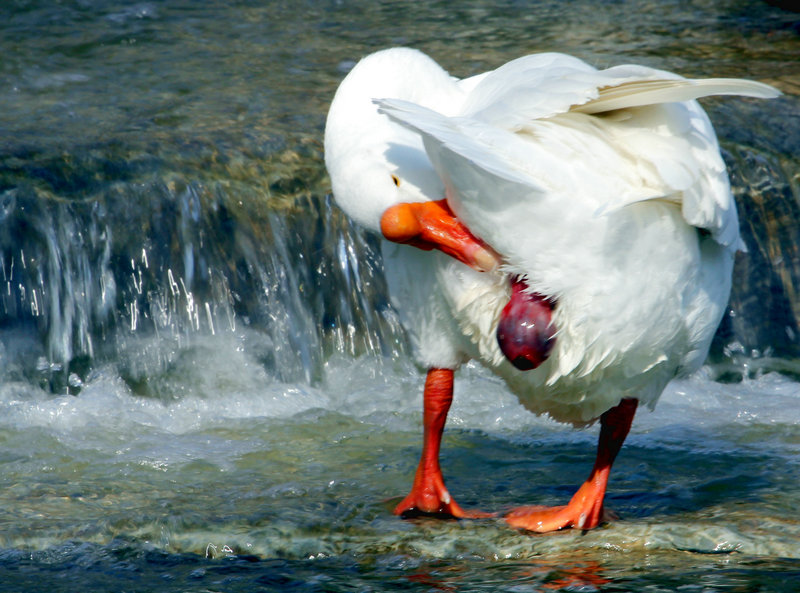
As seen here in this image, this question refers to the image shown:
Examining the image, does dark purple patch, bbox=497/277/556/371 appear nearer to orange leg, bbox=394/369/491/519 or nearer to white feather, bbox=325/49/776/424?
white feather, bbox=325/49/776/424

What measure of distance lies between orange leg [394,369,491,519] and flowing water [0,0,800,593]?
0.15 meters

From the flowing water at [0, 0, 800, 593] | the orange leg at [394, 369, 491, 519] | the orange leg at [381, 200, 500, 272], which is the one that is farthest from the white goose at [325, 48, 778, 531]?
the flowing water at [0, 0, 800, 593]

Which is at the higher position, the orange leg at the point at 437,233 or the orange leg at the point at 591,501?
the orange leg at the point at 437,233

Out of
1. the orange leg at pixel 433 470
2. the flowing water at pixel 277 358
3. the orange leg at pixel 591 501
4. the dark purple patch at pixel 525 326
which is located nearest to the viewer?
the dark purple patch at pixel 525 326

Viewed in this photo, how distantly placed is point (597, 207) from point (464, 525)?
1452 millimetres

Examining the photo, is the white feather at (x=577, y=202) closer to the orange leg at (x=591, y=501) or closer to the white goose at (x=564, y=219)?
the white goose at (x=564, y=219)

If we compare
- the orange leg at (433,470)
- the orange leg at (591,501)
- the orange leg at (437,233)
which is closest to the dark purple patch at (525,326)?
the orange leg at (437,233)

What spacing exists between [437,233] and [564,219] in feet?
1.59

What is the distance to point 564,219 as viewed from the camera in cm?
351

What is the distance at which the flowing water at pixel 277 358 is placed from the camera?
396cm

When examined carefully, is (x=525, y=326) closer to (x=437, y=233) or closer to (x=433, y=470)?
(x=437, y=233)

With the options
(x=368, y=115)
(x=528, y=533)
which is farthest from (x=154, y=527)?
(x=368, y=115)

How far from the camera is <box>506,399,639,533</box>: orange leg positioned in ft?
13.9

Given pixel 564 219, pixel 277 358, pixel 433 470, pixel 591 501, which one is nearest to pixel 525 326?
pixel 564 219
